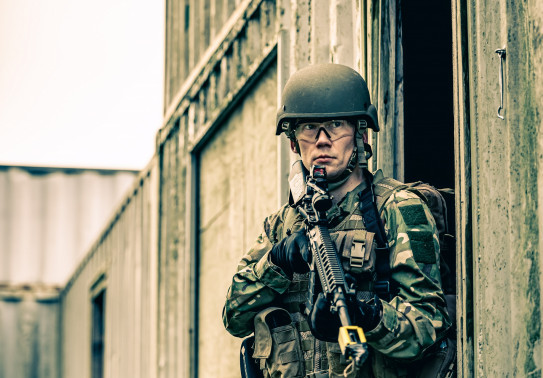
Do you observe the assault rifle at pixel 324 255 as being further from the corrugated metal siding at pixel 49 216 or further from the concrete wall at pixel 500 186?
the corrugated metal siding at pixel 49 216

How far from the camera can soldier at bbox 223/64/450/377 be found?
4918mm

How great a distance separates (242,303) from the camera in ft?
18.4

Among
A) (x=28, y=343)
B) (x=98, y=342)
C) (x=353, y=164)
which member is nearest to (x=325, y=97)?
(x=353, y=164)

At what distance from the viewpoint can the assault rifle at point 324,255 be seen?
15.0 ft

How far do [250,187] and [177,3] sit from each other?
472 centimetres

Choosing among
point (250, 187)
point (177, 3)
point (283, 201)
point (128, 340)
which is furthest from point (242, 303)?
point (128, 340)

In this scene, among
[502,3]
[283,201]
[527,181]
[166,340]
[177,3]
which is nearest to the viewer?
[527,181]

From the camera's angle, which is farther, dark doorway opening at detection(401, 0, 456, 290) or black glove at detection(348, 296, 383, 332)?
dark doorway opening at detection(401, 0, 456, 290)

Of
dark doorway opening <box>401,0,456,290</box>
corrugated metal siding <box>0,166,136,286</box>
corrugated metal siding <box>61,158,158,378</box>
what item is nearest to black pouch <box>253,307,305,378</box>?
dark doorway opening <box>401,0,456,290</box>

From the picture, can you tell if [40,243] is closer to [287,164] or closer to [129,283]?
[129,283]

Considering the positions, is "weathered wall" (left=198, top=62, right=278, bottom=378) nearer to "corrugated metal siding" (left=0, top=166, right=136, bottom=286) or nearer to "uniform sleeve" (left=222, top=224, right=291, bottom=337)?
"uniform sleeve" (left=222, top=224, right=291, bottom=337)

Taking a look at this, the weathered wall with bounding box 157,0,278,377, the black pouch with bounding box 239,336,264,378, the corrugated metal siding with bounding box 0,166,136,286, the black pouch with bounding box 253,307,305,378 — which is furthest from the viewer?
the corrugated metal siding with bounding box 0,166,136,286

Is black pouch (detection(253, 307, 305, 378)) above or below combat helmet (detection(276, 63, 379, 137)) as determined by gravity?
below

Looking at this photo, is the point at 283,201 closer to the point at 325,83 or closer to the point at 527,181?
the point at 325,83
